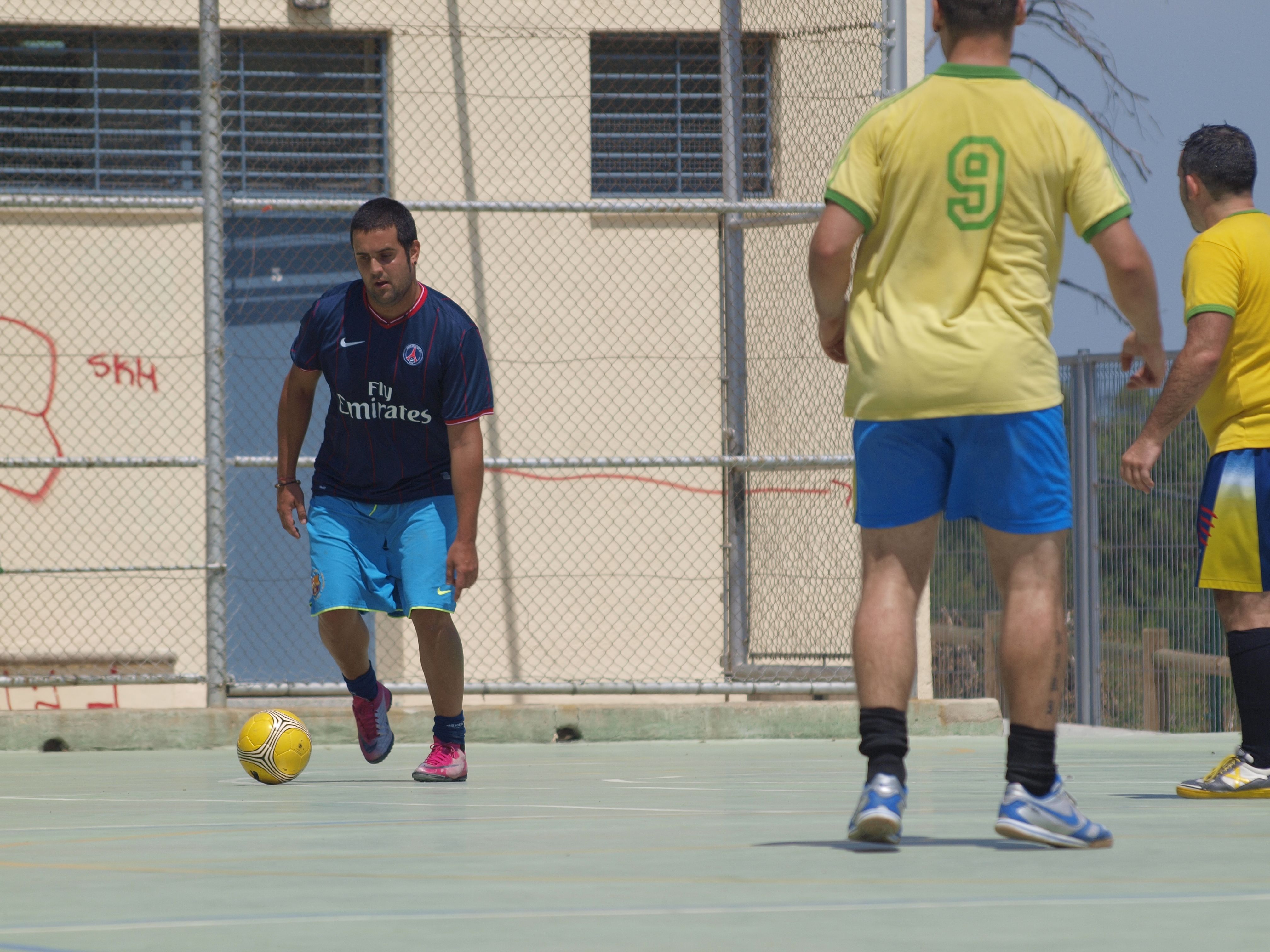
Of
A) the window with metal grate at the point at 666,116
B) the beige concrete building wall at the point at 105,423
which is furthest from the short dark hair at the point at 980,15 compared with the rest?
the beige concrete building wall at the point at 105,423

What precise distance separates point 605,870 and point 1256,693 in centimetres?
277

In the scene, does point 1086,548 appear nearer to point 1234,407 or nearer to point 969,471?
point 1234,407

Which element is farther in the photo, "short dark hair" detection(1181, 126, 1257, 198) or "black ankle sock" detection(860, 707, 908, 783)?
"short dark hair" detection(1181, 126, 1257, 198)

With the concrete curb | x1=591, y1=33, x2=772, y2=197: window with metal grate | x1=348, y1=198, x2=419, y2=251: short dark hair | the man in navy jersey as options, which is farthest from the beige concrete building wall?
x1=348, y1=198, x2=419, y2=251: short dark hair

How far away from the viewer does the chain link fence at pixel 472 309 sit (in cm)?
1089

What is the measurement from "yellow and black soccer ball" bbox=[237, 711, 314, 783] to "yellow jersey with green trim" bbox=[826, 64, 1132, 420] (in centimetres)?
316

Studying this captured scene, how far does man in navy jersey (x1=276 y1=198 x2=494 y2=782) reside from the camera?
6.41 meters

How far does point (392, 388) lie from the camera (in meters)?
6.48

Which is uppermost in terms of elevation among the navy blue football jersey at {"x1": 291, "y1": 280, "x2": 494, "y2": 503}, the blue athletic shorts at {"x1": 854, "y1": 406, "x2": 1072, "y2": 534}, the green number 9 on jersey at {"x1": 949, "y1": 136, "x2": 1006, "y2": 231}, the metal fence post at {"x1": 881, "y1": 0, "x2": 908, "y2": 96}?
the metal fence post at {"x1": 881, "y1": 0, "x2": 908, "y2": 96}

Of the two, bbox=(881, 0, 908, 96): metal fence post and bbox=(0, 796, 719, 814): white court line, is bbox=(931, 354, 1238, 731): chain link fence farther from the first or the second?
bbox=(0, 796, 719, 814): white court line

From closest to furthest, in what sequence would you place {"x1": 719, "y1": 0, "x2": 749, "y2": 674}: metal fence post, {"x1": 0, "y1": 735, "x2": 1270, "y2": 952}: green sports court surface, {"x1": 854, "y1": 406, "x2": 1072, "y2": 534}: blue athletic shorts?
{"x1": 0, "y1": 735, "x2": 1270, "y2": 952}: green sports court surface
{"x1": 854, "y1": 406, "x2": 1072, "y2": 534}: blue athletic shorts
{"x1": 719, "y1": 0, "x2": 749, "y2": 674}: metal fence post

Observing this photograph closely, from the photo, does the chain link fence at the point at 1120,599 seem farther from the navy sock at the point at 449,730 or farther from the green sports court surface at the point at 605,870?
the navy sock at the point at 449,730

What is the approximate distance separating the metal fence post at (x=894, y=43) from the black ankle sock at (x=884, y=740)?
239 inches

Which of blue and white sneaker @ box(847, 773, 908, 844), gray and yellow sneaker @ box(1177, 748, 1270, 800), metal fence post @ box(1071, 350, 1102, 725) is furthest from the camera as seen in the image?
metal fence post @ box(1071, 350, 1102, 725)
